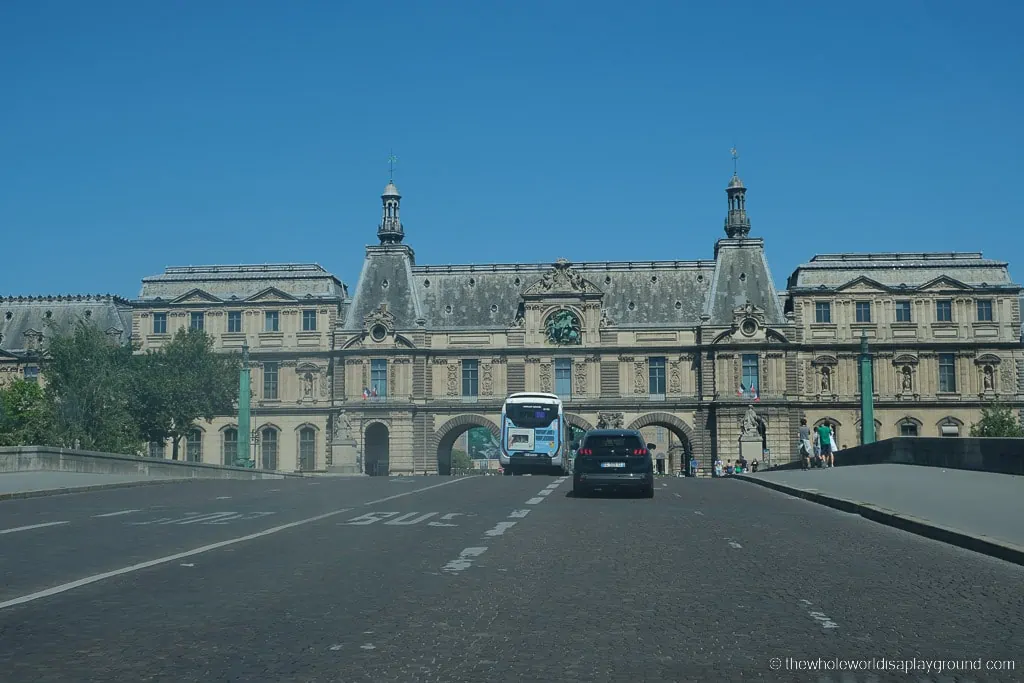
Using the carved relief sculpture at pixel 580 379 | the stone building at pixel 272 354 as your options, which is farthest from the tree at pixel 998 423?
the stone building at pixel 272 354

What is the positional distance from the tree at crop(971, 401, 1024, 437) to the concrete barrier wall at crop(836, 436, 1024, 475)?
116 ft

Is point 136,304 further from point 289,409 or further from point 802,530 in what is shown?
point 802,530

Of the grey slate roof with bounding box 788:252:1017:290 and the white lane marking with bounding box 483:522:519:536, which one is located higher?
the grey slate roof with bounding box 788:252:1017:290

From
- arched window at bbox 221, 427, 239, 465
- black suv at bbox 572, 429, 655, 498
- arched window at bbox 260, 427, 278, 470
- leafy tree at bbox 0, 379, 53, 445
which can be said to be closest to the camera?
black suv at bbox 572, 429, 655, 498

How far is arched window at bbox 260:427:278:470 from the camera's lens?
8250cm

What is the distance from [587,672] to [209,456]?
258 feet

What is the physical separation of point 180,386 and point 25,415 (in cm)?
1072

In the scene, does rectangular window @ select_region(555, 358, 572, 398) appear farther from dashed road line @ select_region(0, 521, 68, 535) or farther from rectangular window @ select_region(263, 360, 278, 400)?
dashed road line @ select_region(0, 521, 68, 535)

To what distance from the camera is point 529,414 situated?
56.9 metres

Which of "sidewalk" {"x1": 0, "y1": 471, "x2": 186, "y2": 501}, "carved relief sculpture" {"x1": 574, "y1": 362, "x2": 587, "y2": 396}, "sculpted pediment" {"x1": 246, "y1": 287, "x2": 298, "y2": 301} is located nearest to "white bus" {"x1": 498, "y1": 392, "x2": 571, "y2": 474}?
"sidewalk" {"x1": 0, "y1": 471, "x2": 186, "y2": 501}

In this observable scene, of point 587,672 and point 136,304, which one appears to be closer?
point 587,672

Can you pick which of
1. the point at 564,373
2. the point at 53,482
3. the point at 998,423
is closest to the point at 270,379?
the point at 564,373

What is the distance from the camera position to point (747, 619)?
9.76 m

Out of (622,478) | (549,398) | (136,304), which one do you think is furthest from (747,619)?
(136,304)
